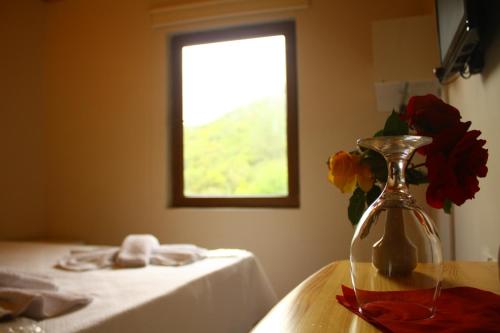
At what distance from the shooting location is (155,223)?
265 centimetres

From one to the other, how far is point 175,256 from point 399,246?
4.19 ft

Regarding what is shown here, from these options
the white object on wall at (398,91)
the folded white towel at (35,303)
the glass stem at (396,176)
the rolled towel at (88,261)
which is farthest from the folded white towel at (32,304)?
the white object on wall at (398,91)

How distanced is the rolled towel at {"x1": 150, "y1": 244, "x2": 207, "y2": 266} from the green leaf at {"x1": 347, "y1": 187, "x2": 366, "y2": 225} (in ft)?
3.65

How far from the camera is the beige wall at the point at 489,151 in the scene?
914 mm

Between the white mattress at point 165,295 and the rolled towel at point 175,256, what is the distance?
52 mm

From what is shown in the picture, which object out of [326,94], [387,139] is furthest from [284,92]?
[387,139]

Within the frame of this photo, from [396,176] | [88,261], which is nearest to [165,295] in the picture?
[88,261]

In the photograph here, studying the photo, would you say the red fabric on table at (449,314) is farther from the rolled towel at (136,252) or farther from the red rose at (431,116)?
the rolled towel at (136,252)

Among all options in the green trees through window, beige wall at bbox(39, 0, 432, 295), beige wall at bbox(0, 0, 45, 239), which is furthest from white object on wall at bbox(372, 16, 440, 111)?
beige wall at bbox(0, 0, 45, 239)

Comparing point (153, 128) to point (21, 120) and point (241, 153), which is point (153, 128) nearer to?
point (241, 153)

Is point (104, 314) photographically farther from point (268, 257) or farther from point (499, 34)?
point (268, 257)

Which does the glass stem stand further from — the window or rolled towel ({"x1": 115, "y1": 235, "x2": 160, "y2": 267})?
the window

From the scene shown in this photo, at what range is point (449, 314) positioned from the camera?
52 centimetres

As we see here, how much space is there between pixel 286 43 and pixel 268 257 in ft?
4.48
